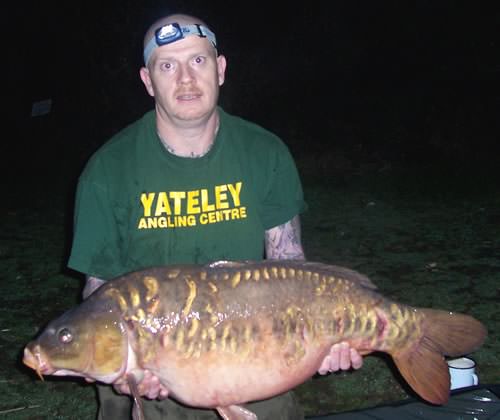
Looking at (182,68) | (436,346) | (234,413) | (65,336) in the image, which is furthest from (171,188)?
(436,346)

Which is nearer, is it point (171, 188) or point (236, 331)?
point (236, 331)

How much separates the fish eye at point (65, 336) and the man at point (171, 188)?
1.27 ft

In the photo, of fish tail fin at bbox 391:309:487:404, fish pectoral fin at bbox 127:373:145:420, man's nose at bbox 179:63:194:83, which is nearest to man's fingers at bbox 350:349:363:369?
fish tail fin at bbox 391:309:487:404

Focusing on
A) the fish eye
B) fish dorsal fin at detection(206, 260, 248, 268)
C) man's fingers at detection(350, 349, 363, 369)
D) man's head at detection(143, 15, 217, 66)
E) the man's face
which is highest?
man's head at detection(143, 15, 217, 66)

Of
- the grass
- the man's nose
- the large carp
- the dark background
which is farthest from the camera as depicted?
the dark background

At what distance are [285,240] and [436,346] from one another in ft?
2.38

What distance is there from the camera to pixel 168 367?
5.88 feet

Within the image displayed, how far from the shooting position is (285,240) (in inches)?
95.4

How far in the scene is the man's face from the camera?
2.11 m

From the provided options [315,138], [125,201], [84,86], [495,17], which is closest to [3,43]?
[84,86]

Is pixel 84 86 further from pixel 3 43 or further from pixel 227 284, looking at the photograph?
pixel 227 284

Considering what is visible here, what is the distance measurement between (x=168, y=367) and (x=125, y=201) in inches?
25.8

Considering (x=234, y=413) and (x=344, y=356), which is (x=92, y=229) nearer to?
(x=234, y=413)

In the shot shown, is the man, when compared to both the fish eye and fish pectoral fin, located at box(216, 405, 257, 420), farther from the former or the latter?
the fish eye
